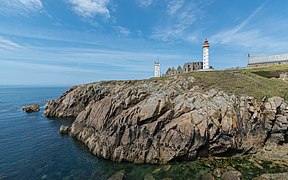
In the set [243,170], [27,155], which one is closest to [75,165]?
[27,155]

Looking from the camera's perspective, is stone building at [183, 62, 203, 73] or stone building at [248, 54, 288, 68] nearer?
stone building at [248, 54, 288, 68]

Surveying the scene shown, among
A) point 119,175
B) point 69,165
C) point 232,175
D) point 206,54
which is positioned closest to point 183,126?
point 232,175

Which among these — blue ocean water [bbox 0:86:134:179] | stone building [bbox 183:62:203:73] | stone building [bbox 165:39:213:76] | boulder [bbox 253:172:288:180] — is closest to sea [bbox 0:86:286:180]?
blue ocean water [bbox 0:86:134:179]

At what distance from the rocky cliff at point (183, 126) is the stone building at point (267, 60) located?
59975 mm

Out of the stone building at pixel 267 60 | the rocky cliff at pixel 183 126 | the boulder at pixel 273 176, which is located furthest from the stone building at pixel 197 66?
the boulder at pixel 273 176

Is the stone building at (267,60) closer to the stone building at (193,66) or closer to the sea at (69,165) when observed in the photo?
the stone building at (193,66)

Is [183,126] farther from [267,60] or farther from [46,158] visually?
[267,60]

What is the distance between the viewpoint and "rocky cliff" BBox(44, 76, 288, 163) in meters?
28.1

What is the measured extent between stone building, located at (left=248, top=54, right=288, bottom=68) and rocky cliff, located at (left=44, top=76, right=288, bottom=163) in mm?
59975

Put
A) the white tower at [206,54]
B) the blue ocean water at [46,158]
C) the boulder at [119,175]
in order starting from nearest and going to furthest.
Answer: the boulder at [119,175] < the blue ocean water at [46,158] < the white tower at [206,54]

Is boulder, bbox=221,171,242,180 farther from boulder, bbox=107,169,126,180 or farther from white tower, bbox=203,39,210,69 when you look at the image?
white tower, bbox=203,39,210,69

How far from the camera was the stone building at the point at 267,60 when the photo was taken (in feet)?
262

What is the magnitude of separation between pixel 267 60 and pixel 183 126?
261 ft

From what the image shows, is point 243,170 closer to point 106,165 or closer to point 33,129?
point 106,165
